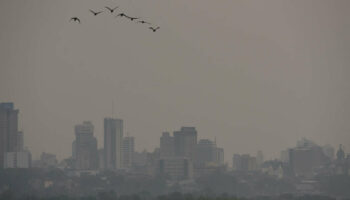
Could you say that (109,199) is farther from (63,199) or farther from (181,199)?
(181,199)

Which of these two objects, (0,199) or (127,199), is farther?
(127,199)

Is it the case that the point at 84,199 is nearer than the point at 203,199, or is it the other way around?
the point at 203,199

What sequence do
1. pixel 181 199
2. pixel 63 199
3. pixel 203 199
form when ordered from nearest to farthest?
pixel 203 199 < pixel 181 199 < pixel 63 199

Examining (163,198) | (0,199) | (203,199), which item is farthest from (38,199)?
(203,199)

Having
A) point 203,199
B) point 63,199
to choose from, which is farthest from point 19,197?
point 203,199

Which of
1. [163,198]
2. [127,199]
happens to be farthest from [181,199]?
[127,199]

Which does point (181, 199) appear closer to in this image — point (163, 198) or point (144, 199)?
point (163, 198)

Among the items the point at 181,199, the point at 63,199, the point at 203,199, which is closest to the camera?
the point at 203,199
